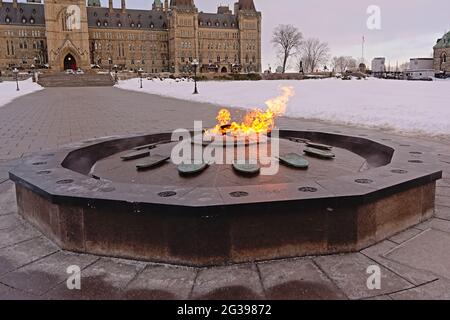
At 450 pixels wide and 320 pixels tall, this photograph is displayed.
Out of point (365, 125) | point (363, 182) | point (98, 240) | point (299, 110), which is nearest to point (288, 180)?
point (363, 182)

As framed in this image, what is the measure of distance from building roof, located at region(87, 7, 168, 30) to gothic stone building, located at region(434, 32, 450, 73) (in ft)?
258

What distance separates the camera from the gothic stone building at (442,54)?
326 feet

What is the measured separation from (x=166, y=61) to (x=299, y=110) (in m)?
115

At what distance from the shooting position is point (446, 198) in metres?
5.09

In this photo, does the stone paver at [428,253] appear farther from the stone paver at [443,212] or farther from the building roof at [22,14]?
the building roof at [22,14]

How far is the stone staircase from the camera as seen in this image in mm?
67688

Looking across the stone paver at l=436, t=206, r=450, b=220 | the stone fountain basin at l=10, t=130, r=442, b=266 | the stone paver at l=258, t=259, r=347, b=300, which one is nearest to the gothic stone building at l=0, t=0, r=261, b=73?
the stone fountain basin at l=10, t=130, r=442, b=266

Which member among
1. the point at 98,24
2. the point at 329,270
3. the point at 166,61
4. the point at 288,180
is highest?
the point at 98,24

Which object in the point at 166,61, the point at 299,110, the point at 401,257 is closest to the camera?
the point at 401,257

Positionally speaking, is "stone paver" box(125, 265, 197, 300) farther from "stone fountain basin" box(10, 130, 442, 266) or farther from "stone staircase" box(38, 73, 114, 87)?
"stone staircase" box(38, 73, 114, 87)

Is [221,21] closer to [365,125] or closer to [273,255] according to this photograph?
[365,125]

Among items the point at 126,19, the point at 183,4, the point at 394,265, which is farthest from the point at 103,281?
the point at 126,19

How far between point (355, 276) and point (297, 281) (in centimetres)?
47

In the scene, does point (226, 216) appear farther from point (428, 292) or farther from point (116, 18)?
point (116, 18)
